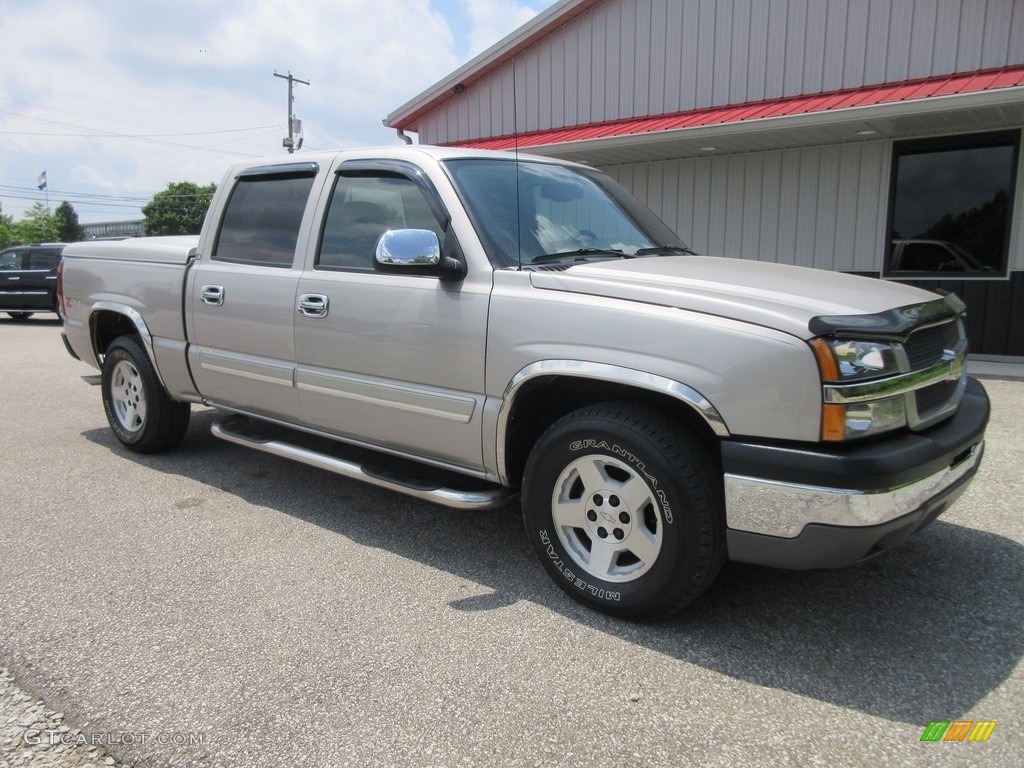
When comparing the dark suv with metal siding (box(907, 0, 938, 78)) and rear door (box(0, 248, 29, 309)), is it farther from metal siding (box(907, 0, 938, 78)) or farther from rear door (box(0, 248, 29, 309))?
metal siding (box(907, 0, 938, 78))

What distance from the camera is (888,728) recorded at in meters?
2.41

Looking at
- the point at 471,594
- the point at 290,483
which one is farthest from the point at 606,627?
the point at 290,483

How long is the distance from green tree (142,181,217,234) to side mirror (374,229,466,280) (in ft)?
258

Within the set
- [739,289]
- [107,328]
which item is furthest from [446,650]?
[107,328]

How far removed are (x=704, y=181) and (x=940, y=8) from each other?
3337 mm

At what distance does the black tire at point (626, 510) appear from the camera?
278cm

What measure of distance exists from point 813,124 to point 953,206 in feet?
7.25

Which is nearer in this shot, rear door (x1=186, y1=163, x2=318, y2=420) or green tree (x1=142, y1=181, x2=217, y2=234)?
rear door (x1=186, y1=163, x2=318, y2=420)

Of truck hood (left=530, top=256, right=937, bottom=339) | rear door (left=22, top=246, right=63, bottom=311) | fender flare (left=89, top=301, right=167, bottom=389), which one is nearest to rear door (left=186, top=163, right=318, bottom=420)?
fender flare (left=89, top=301, right=167, bottom=389)

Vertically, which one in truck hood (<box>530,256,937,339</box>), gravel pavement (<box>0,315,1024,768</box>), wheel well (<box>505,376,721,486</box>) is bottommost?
gravel pavement (<box>0,315,1024,768</box>)

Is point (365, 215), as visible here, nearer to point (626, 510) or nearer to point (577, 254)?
point (577, 254)

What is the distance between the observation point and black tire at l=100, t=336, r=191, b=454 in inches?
205

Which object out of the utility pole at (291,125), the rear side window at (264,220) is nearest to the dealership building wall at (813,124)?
the rear side window at (264,220)

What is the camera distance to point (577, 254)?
355 centimetres
